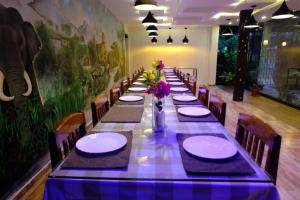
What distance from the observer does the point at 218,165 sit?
3.26 ft

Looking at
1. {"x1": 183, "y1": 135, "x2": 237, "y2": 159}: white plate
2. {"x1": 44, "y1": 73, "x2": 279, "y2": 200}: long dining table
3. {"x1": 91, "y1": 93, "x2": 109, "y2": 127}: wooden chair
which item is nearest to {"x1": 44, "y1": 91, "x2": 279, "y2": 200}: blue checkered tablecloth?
{"x1": 44, "y1": 73, "x2": 279, "y2": 200}: long dining table

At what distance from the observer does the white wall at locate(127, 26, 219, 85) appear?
9305mm

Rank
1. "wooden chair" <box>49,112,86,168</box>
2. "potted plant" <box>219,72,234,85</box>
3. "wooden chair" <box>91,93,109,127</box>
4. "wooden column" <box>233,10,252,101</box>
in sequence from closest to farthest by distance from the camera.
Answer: "wooden chair" <box>49,112,86,168</box>
"wooden chair" <box>91,93,109,127</box>
"wooden column" <box>233,10,252,101</box>
"potted plant" <box>219,72,234,85</box>

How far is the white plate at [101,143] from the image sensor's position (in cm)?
115

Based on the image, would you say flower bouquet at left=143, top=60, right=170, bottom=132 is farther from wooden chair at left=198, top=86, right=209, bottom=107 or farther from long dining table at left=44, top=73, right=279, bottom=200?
wooden chair at left=198, top=86, right=209, bottom=107

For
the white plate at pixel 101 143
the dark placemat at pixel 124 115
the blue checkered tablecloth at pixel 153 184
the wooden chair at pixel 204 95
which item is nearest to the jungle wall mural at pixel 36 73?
the dark placemat at pixel 124 115

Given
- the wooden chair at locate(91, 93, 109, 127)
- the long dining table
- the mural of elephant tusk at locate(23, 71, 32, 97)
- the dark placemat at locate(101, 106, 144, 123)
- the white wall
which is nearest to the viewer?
the long dining table

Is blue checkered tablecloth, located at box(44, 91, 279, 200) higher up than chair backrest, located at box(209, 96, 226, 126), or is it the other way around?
chair backrest, located at box(209, 96, 226, 126)

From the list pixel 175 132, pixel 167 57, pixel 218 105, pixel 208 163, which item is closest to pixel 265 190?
pixel 208 163

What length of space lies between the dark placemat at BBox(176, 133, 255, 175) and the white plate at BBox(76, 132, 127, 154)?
381 millimetres

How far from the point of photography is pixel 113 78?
20.5 feet

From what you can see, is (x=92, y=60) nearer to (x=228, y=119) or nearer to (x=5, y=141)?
(x=5, y=141)

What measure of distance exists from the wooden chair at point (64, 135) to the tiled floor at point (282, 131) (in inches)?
40.0

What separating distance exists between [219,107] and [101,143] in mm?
1164
